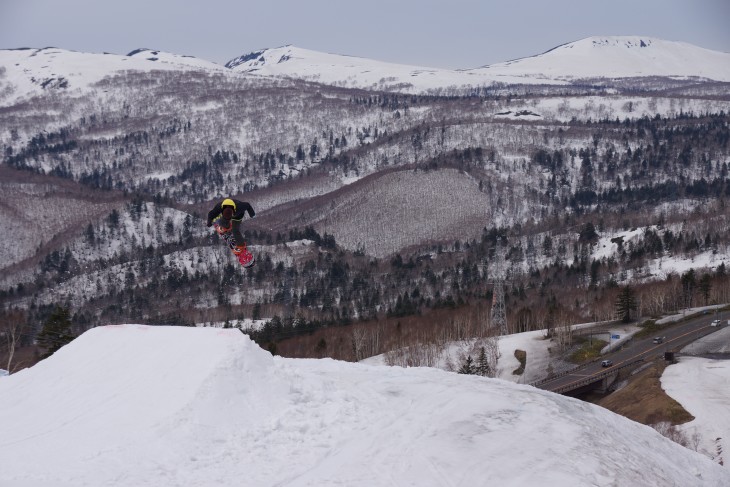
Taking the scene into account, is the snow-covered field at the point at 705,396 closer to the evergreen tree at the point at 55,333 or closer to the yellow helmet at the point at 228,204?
the yellow helmet at the point at 228,204

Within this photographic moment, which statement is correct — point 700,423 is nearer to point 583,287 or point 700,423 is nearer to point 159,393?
point 159,393

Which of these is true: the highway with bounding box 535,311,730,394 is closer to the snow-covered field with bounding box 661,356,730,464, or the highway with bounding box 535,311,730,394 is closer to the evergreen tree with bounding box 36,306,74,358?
the snow-covered field with bounding box 661,356,730,464

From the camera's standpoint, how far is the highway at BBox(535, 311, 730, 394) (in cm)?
7650

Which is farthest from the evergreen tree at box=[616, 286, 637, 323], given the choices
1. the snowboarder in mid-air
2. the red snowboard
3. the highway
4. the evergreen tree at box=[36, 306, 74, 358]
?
the snowboarder in mid-air

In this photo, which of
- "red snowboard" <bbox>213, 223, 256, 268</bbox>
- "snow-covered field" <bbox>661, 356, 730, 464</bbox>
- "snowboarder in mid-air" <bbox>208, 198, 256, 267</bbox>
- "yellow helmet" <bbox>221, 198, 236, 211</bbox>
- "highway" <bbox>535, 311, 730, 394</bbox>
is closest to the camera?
"yellow helmet" <bbox>221, 198, 236, 211</bbox>

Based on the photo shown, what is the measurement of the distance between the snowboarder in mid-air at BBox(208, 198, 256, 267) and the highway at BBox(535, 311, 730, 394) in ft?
170

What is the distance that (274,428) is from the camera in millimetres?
20125

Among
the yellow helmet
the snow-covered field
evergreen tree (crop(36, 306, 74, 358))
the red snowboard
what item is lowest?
the snow-covered field

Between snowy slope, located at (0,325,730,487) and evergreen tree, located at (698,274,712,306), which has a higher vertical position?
snowy slope, located at (0,325,730,487)

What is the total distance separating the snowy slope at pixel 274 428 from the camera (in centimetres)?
1781

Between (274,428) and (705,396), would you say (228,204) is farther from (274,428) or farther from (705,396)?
(705,396)

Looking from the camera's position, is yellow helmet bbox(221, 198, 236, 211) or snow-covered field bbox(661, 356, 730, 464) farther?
snow-covered field bbox(661, 356, 730, 464)

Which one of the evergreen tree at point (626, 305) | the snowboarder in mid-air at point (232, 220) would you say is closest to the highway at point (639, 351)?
the evergreen tree at point (626, 305)

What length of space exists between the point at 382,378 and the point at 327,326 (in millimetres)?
97392
